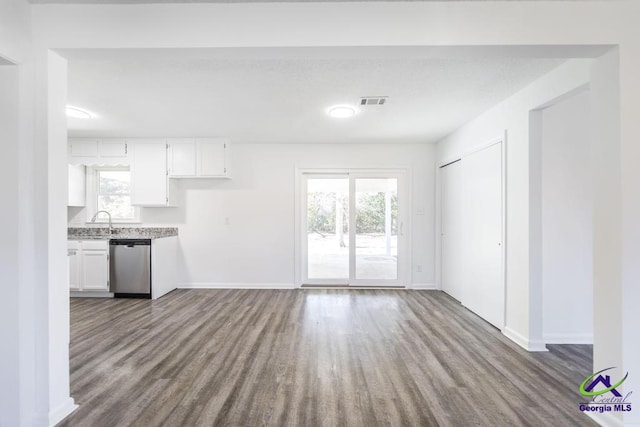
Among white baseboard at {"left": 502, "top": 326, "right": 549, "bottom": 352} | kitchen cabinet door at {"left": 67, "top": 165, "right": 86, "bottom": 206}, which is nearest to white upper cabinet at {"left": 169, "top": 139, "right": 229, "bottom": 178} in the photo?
kitchen cabinet door at {"left": 67, "top": 165, "right": 86, "bottom": 206}

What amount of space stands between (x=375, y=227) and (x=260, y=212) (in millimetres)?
1954

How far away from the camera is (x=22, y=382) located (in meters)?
1.64

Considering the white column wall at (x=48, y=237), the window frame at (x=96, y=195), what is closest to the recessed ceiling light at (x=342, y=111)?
the white column wall at (x=48, y=237)

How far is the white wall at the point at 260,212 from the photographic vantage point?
15.9ft

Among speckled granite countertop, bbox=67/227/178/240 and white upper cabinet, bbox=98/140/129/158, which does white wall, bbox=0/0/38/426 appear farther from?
white upper cabinet, bbox=98/140/129/158

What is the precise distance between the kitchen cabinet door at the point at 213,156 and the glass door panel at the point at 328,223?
56.0 inches

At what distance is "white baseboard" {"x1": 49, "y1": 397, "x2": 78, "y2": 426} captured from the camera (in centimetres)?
168

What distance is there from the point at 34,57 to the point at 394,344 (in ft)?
11.1

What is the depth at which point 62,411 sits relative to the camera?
175 cm

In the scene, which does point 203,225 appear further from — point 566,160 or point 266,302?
point 566,160

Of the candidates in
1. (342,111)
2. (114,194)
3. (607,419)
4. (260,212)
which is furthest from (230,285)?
(607,419)

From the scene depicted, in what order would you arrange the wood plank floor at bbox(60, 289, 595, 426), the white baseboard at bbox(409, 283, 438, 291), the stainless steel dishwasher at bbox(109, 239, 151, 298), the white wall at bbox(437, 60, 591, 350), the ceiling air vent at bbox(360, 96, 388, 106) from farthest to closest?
the white baseboard at bbox(409, 283, 438, 291), the stainless steel dishwasher at bbox(109, 239, 151, 298), the ceiling air vent at bbox(360, 96, 388, 106), the white wall at bbox(437, 60, 591, 350), the wood plank floor at bbox(60, 289, 595, 426)

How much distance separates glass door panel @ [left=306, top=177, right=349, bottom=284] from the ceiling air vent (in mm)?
1971

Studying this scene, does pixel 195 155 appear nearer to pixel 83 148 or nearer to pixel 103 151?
pixel 103 151
